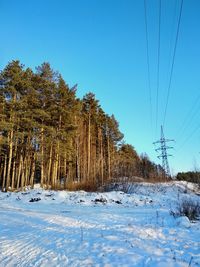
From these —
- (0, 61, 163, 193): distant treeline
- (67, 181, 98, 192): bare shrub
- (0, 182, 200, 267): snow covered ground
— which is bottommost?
(0, 182, 200, 267): snow covered ground

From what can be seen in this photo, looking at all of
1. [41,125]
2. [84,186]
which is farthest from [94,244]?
[41,125]

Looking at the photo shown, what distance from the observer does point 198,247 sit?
438cm

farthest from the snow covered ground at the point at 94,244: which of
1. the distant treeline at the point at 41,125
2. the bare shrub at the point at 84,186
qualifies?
the distant treeline at the point at 41,125

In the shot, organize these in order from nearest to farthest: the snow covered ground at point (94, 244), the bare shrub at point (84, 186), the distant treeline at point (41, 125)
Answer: the snow covered ground at point (94, 244)
the bare shrub at point (84, 186)
the distant treeline at point (41, 125)

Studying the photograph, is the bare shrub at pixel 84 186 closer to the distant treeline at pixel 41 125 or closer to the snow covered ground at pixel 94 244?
the distant treeline at pixel 41 125

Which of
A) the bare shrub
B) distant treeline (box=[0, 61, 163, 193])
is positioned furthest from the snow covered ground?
distant treeline (box=[0, 61, 163, 193])

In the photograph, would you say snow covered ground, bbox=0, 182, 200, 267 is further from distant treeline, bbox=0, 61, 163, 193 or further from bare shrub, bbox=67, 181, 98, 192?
distant treeline, bbox=0, 61, 163, 193

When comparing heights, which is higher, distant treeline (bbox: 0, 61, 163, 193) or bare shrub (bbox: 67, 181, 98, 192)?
distant treeline (bbox: 0, 61, 163, 193)

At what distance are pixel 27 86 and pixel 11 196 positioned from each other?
12.9 metres

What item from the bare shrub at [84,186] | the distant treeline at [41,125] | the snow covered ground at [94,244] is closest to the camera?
the snow covered ground at [94,244]

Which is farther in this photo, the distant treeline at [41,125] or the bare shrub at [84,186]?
the distant treeline at [41,125]

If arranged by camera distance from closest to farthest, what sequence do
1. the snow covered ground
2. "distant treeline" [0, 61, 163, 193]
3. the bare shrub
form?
1. the snow covered ground
2. the bare shrub
3. "distant treeline" [0, 61, 163, 193]

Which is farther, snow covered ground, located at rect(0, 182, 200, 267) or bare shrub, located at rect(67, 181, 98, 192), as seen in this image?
bare shrub, located at rect(67, 181, 98, 192)

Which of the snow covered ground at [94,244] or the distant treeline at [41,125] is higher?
the distant treeline at [41,125]
